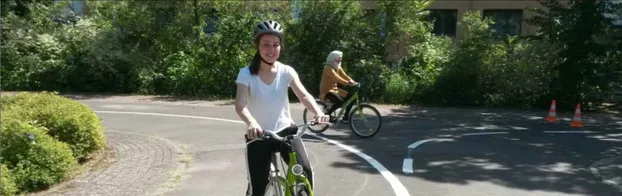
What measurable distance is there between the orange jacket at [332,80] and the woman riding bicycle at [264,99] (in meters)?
5.52

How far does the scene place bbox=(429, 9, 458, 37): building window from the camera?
91.9 feet

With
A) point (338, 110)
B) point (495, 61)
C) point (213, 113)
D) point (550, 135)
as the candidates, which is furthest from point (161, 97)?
point (550, 135)

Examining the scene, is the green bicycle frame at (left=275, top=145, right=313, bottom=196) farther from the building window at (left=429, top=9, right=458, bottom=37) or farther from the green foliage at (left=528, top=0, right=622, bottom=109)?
the building window at (left=429, top=9, right=458, bottom=37)

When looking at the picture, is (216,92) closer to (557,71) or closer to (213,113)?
(213,113)

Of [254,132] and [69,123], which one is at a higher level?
[254,132]

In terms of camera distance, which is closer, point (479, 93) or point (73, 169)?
point (73, 169)

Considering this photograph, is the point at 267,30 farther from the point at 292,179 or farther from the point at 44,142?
the point at 44,142

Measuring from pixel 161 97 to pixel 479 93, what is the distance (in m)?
9.98

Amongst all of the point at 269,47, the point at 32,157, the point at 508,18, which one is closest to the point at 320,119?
the point at 269,47

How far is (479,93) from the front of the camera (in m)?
16.4

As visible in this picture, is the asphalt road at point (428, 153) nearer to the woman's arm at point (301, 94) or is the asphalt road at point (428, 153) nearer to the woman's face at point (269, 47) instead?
the woman's arm at point (301, 94)

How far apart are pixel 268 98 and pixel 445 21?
26.0 metres

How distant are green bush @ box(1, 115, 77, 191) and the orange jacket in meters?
4.55

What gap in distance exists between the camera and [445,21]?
28391 mm
